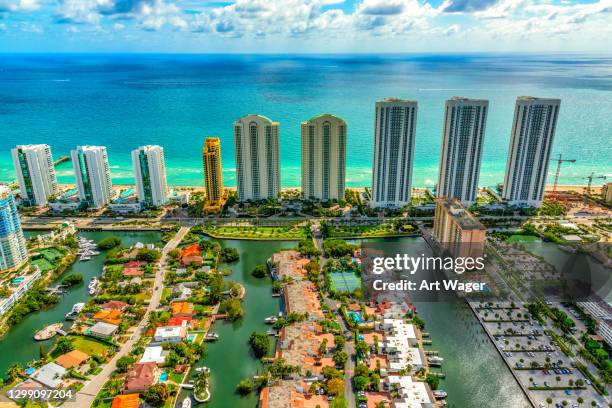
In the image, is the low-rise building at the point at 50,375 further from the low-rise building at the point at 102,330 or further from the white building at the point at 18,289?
the white building at the point at 18,289

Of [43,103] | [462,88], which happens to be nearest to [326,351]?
[43,103]

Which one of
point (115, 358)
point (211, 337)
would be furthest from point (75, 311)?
point (211, 337)

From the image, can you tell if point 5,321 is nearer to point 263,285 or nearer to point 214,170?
point 263,285

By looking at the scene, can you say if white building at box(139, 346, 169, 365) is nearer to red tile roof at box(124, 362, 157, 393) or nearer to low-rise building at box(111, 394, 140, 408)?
red tile roof at box(124, 362, 157, 393)

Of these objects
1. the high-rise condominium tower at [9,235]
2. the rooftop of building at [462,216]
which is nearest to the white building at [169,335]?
the high-rise condominium tower at [9,235]

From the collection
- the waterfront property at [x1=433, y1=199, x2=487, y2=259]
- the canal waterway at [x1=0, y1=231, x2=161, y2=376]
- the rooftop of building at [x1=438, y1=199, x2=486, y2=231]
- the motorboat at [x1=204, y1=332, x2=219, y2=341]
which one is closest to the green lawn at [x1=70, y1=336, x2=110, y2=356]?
the canal waterway at [x1=0, y1=231, x2=161, y2=376]

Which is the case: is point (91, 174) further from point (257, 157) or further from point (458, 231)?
point (458, 231)
